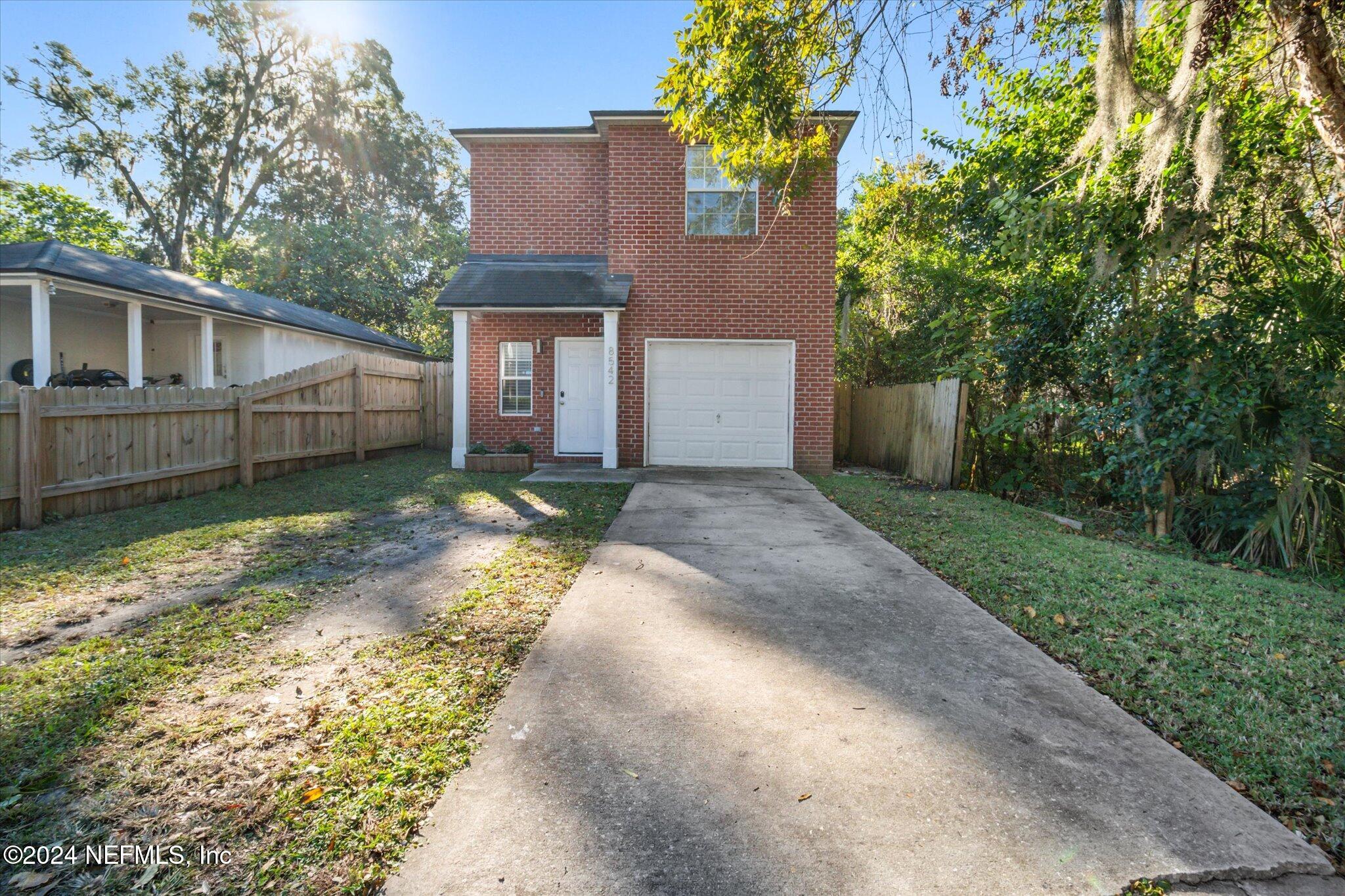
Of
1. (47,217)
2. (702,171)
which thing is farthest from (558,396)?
(47,217)

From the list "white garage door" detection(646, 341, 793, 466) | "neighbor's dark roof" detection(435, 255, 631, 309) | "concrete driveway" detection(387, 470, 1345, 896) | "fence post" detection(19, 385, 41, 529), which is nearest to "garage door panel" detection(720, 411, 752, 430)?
"white garage door" detection(646, 341, 793, 466)

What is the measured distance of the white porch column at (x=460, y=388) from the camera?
33.5 feet

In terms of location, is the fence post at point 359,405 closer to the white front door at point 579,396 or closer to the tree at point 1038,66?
the white front door at point 579,396

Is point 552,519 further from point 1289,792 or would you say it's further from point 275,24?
point 275,24

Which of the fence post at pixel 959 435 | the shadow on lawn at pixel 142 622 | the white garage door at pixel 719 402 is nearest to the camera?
the shadow on lawn at pixel 142 622

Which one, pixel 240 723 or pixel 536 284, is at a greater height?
pixel 536 284

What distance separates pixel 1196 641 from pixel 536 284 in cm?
948

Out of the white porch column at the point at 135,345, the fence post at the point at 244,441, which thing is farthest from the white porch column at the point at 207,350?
the fence post at the point at 244,441

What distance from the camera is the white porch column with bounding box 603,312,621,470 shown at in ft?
32.5

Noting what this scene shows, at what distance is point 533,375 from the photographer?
430 inches

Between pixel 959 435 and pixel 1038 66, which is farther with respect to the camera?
pixel 959 435

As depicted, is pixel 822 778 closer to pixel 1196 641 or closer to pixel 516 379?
pixel 1196 641

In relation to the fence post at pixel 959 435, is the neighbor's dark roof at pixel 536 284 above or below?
above

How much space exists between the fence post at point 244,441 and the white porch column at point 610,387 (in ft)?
16.0
